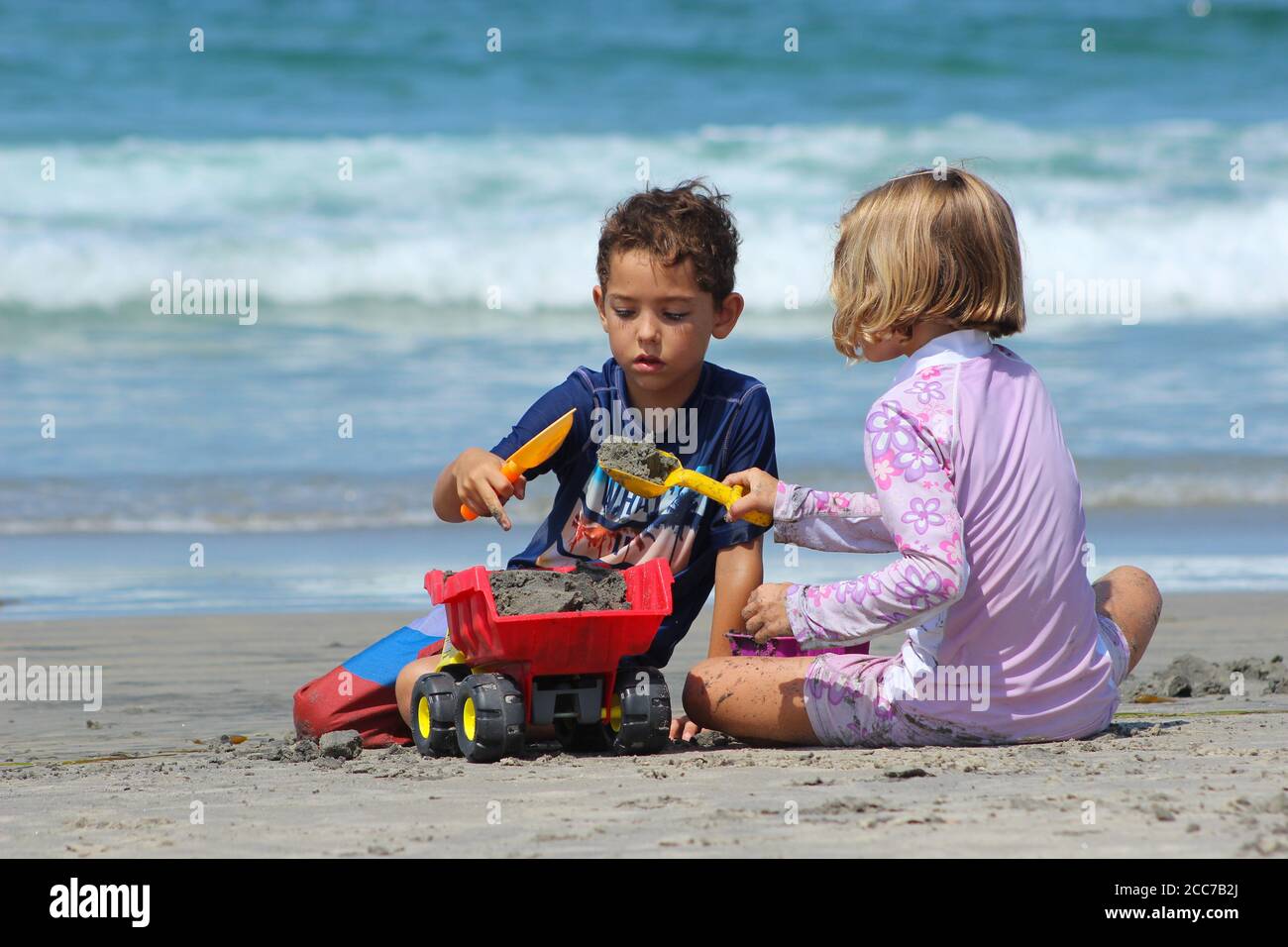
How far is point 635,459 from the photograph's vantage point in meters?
3.44

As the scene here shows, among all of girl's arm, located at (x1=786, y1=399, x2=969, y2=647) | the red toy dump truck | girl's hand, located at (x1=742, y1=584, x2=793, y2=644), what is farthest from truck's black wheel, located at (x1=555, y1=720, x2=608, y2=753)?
girl's arm, located at (x1=786, y1=399, x2=969, y2=647)

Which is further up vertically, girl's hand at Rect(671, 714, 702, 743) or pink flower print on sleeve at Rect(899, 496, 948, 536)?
pink flower print on sleeve at Rect(899, 496, 948, 536)

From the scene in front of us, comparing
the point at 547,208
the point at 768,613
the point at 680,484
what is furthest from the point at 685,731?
the point at 547,208

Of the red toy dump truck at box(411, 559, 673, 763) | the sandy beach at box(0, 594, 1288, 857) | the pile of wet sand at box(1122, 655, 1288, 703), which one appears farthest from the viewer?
the pile of wet sand at box(1122, 655, 1288, 703)

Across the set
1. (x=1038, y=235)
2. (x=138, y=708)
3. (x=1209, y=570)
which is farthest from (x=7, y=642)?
(x=1038, y=235)

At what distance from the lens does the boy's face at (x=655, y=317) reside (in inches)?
145

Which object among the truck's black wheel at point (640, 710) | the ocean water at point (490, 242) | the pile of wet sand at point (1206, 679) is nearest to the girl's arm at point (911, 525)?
the truck's black wheel at point (640, 710)

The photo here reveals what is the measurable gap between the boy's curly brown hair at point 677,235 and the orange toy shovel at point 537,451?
1.18ft

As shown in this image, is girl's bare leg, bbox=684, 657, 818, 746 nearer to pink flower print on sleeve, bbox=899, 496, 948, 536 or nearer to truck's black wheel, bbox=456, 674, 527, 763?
Result: truck's black wheel, bbox=456, 674, 527, 763

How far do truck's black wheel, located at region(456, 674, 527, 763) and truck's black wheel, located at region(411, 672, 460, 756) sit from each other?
0.36 ft

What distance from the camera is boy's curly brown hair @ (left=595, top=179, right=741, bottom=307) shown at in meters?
3.69

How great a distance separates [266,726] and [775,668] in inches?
60.2

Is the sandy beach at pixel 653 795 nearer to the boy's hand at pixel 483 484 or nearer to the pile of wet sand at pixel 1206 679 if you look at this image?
the pile of wet sand at pixel 1206 679
